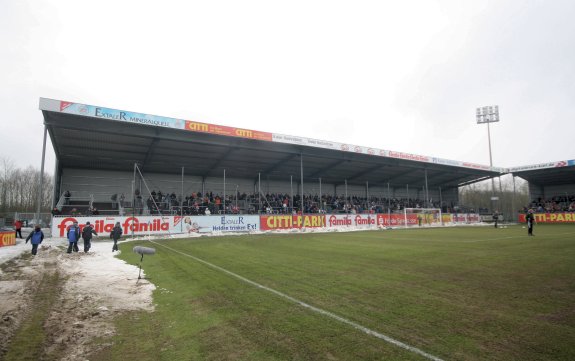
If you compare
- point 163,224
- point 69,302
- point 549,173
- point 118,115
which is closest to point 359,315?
point 69,302

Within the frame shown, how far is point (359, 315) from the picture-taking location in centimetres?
486

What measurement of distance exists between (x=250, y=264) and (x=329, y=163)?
89.7 feet

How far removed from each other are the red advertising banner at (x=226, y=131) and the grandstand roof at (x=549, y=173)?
39786 millimetres

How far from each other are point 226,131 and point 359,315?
74.4 feet

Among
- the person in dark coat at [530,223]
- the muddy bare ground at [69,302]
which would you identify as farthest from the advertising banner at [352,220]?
the muddy bare ground at [69,302]

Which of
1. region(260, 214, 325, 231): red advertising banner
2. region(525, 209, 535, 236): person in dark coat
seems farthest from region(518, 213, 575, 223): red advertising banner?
region(260, 214, 325, 231): red advertising banner

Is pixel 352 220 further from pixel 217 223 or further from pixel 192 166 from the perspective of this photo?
pixel 192 166

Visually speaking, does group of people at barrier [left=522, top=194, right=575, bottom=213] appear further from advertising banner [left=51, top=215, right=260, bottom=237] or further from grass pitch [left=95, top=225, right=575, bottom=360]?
grass pitch [left=95, top=225, right=575, bottom=360]

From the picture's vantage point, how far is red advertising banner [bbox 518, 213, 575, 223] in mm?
40013

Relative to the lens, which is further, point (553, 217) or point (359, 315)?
point (553, 217)

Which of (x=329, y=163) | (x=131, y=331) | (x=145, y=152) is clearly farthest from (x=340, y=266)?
(x=329, y=163)

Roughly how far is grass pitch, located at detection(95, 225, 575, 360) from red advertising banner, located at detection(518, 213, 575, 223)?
141ft

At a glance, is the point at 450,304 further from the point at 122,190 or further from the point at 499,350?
the point at 122,190

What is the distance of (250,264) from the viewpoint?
10.1 metres
